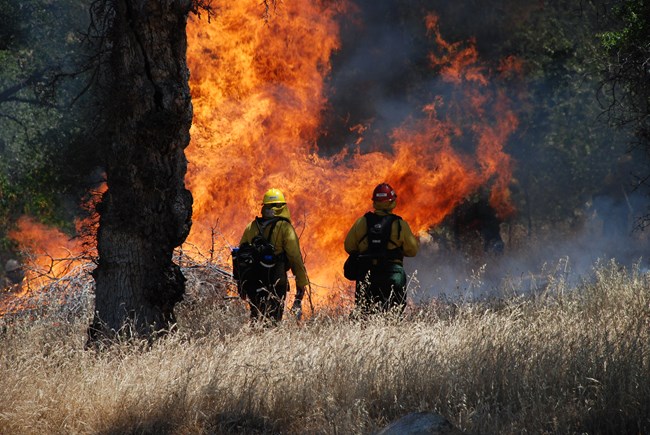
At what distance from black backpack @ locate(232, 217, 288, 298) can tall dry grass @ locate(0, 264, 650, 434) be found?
210 cm

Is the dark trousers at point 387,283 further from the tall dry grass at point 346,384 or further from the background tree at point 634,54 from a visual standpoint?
the background tree at point 634,54

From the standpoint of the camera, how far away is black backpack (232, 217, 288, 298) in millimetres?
9211

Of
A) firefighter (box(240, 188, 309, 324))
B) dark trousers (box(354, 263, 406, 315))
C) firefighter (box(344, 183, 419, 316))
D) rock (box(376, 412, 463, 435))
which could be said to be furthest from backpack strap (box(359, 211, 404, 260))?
rock (box(376, 412, 463, 435))

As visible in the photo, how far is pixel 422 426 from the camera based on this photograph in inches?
182

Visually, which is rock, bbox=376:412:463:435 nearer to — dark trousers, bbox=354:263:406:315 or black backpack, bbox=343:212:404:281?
dark trousers, bbox=354:263:406:315

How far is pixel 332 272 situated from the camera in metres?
13.6

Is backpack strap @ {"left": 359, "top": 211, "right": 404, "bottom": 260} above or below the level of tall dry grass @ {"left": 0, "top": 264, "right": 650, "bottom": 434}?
above

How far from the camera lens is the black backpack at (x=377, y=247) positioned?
30.4ft

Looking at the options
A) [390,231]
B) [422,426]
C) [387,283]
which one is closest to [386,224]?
[390,231]

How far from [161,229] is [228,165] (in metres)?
5.66

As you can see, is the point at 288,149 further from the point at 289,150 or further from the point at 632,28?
the point at 632,28

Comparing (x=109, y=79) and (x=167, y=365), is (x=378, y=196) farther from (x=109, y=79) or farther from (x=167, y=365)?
(x=167, y=365)

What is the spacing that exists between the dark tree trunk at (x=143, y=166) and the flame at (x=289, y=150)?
3.76 meters

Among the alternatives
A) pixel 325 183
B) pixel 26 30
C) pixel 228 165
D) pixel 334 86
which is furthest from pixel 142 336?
pixel 26 30
